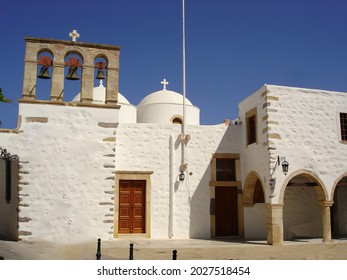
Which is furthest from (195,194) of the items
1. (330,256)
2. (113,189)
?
(330,256)

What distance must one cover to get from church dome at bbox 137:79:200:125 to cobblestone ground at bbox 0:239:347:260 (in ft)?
21.5

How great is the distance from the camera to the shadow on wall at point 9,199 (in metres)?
12.2

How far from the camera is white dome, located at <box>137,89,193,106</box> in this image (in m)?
18.2

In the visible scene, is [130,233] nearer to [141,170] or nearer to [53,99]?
[141,170]

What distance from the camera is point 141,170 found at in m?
13.6

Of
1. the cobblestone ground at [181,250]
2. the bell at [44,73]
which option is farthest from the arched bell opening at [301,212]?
the bell at [44,73]

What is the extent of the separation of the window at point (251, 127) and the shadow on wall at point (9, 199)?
7.86 meters

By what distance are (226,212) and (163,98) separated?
6479 mm

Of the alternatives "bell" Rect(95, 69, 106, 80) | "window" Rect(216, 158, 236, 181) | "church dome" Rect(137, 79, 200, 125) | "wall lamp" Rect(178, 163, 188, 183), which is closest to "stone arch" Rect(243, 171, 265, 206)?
"window" Rect(216, 158, 236, 181)

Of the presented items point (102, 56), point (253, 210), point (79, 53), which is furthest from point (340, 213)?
point (79, 53)

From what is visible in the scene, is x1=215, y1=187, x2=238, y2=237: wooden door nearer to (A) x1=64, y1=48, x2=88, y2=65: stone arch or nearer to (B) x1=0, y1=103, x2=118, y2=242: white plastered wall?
(B) x1=0, y1=103, x2=118, y2=242: white plastered wall

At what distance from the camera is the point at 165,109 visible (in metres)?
17.9

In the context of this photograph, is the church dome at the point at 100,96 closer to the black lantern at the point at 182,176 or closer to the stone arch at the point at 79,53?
the stone arch at the point at 79,53

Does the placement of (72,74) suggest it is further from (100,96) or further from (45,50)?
(100,96)
